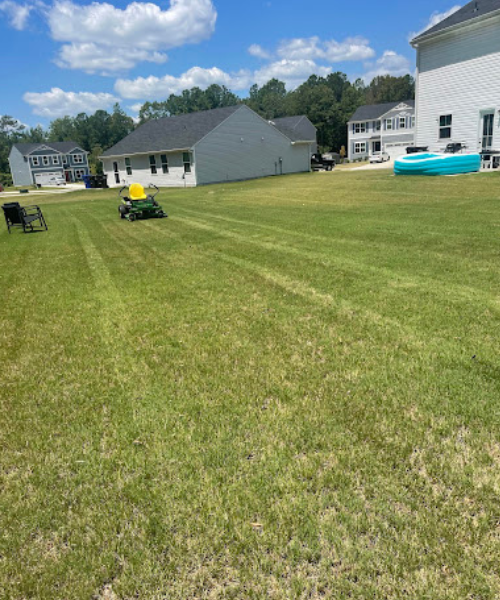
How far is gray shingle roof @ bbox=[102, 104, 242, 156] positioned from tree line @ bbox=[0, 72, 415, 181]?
35.0 metres

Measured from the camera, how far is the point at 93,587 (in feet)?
6.38

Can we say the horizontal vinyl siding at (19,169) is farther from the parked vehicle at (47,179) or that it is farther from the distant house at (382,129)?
the distant house at (382,129)

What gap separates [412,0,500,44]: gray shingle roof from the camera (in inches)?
746

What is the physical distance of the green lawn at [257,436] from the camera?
1989mm

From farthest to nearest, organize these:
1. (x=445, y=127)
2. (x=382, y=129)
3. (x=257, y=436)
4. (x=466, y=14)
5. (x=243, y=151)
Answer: (x=382, y=129), (x=243, y=151), (x=445, y=127), (x=466, y=14), (x=257, y=436)

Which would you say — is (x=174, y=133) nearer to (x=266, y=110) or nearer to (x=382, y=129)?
(x=382, y=129)

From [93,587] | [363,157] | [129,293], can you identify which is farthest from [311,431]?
[363,157]

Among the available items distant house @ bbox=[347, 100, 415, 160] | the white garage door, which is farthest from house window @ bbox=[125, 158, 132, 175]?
distant house @ bbox=[347, 100, 415, 160]

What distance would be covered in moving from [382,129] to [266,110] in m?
60.6

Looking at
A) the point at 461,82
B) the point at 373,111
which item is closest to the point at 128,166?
the point at 461,82

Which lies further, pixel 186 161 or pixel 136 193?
pixel 186 161

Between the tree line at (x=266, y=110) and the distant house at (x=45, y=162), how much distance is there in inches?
128

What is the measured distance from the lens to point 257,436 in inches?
114

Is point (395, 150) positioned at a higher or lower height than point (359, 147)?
lower
